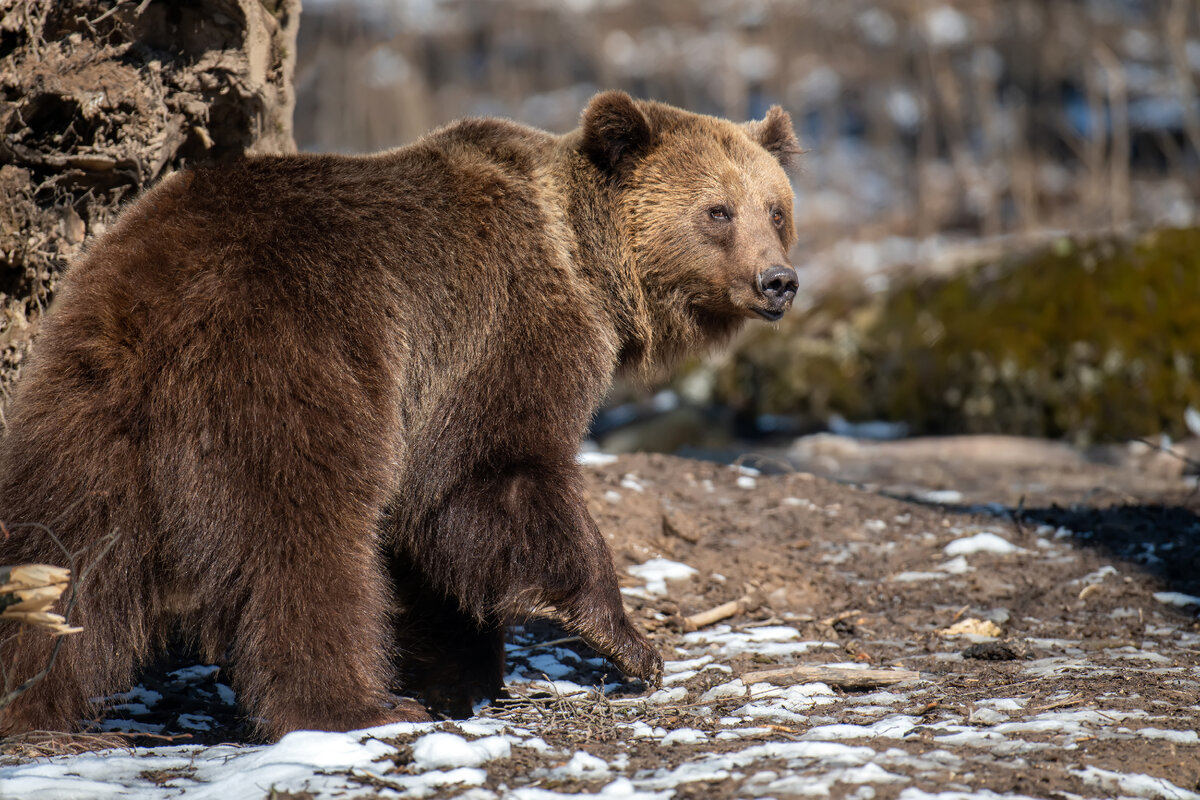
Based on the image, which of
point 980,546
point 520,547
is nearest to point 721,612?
point 520,547

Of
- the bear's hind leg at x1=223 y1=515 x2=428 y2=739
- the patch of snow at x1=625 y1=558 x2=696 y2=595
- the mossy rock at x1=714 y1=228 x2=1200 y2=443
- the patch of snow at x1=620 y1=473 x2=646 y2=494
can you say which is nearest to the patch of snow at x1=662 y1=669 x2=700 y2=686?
the patch of snow at x1=625 y1=558 x2=696 y2=595

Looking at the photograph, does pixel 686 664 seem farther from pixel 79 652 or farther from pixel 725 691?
pixel 79 652

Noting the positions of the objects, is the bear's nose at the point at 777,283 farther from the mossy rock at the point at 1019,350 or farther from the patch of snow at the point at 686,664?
the mossy rock at the point at 1019,350

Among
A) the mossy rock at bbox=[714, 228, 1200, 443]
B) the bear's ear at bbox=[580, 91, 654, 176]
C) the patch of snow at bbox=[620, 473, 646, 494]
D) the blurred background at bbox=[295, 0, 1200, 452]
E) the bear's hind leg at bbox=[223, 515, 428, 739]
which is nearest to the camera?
the bear's hind leg at bbox=[223, 515, 428, 739]

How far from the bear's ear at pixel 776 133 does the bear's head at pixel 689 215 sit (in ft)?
1.29

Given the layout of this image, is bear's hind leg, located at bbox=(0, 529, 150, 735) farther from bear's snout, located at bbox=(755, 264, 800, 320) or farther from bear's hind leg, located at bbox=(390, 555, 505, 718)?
bear's snout, located at bbox=(755, 264, 800, 320)

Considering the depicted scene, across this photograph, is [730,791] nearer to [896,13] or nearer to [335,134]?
[335,134]

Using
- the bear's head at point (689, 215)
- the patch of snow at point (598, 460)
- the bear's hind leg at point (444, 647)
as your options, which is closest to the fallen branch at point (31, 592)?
the bear's hind leg at point (444, 647)

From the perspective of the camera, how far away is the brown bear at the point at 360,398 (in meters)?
3.12

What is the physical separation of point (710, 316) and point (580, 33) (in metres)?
25.7

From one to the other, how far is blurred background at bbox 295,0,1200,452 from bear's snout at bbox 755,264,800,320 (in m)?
0.83

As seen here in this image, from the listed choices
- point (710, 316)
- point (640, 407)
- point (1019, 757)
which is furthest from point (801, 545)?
point (640, 407)

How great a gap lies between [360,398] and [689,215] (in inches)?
73.4

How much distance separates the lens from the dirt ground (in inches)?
105
